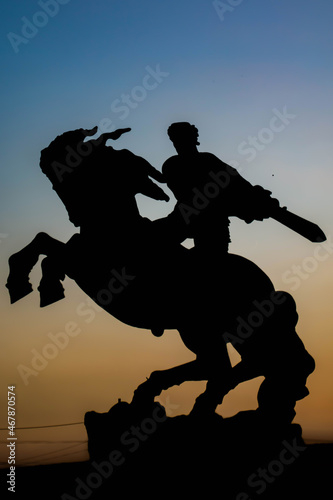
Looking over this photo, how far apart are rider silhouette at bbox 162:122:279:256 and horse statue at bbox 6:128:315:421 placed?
0.42 ft

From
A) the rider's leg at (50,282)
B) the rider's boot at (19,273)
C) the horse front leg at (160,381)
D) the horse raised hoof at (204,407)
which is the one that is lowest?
the horse raised hoof at (204,407)

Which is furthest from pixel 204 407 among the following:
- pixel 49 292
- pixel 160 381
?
pixel 49 292

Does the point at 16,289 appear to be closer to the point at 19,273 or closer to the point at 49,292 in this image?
the point at 19,273

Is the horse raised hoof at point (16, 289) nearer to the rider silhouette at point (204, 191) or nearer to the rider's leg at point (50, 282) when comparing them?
the rider's leg at point (50, 282)

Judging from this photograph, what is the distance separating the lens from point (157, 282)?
5277mm

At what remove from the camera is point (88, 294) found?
5.17m

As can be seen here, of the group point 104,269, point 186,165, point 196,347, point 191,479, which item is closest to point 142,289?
point 104,269

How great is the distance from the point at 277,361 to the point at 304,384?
1.09 feet

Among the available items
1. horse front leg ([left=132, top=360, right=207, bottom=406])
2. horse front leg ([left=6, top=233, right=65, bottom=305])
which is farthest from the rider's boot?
horse front leg ([left=132, top=360, right=207, bottom=406])

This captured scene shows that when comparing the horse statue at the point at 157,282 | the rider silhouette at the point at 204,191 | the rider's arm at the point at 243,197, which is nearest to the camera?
the horse statue at the point at 157,282

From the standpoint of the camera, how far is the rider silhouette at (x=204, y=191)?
536cm

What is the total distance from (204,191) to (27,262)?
177cm

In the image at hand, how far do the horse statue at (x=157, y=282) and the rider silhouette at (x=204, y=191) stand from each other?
129 mm

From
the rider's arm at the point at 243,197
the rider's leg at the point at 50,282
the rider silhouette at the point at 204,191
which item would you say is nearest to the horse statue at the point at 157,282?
the rider's leg at the point at 50,282
